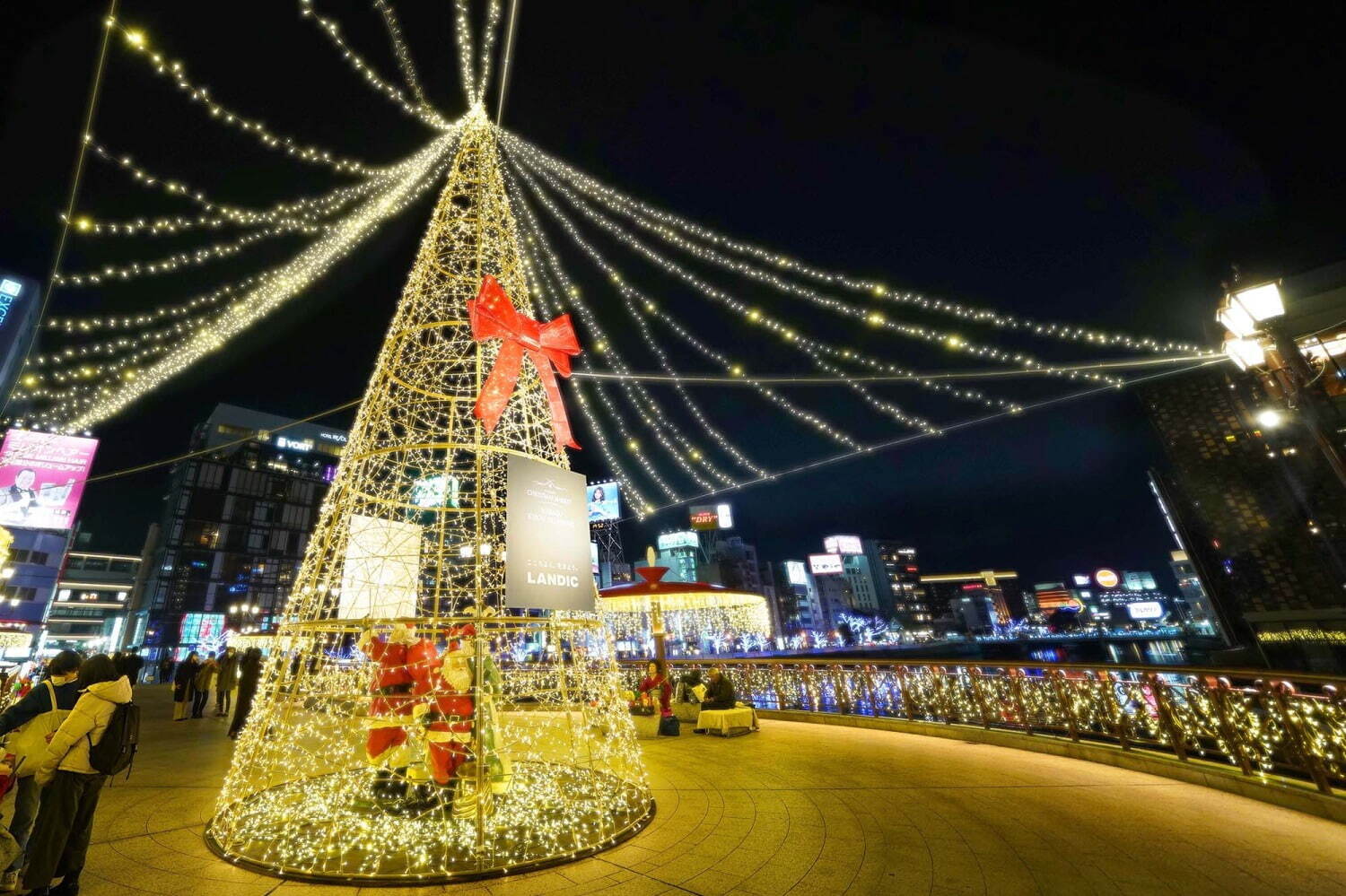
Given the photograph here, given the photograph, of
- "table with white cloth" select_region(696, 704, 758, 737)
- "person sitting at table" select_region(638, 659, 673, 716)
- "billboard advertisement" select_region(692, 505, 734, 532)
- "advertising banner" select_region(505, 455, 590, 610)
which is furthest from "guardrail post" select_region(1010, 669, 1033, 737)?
"billboard advertisement" select_region(692, 505, 734, 532)

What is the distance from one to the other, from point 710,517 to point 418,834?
62.0 meters

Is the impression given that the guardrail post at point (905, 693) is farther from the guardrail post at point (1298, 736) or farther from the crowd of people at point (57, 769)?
the crowd of people at point (57, 769)

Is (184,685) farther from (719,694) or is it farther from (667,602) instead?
(719,694)

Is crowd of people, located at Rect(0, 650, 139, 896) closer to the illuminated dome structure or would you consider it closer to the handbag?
the handbag

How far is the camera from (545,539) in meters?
4.38

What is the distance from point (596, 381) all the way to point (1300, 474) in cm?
3222

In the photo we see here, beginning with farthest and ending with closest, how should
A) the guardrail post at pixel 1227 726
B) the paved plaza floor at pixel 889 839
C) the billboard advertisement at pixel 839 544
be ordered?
1. the billboard advertisement at pixel 839 544
2. the guardrail post at pixel 1227 726
3. the paved plaza floor at pixel 889 839

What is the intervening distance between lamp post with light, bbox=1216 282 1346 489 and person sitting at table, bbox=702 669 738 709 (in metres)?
7.65

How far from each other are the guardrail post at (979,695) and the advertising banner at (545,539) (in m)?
6.54

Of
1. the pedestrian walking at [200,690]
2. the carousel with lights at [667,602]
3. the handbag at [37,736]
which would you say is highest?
the carousel with lights at [667,602]

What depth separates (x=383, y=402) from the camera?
4.91 meters

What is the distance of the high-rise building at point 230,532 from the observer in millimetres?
43344

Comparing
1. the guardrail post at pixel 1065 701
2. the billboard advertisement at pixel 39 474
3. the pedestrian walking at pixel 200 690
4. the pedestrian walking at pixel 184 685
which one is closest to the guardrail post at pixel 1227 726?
the guardrail post at pixel 1065 701

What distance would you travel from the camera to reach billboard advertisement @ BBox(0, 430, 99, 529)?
51.1 feet
